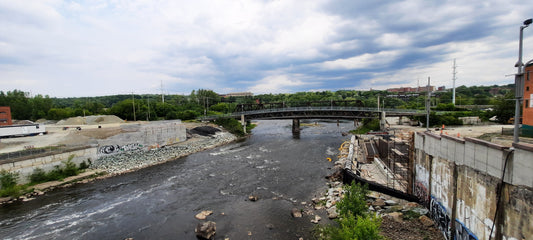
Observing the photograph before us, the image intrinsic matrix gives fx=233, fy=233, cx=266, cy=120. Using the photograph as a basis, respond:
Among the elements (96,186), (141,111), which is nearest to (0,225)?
(96,186)

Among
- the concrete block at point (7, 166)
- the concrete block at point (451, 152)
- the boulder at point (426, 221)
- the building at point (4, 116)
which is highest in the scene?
the building at point (4, 116)

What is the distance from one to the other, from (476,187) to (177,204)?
73.1 feet

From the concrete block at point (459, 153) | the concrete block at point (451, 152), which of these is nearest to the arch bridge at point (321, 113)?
the concrete block at point (451, 152)

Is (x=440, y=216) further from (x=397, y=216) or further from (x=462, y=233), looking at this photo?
(x=397, y=216)

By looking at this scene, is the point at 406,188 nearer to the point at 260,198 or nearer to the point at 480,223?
the point at 480,223

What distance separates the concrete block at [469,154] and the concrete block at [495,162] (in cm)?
107

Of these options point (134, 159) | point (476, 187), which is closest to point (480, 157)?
point (476, 187)

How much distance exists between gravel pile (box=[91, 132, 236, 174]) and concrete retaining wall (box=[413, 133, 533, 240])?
A: 36.1 metres

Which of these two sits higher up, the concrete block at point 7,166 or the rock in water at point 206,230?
the concrete block at point 7,166

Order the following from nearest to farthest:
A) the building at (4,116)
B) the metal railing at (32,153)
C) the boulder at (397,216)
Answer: the boulder at (397,216) < the metal railing at (32,153) < the building at (4,116)

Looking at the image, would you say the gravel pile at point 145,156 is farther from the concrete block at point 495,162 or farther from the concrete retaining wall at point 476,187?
the concrete block at point 495,162

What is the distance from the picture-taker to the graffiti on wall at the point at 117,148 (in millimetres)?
36850

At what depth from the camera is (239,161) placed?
124 feet

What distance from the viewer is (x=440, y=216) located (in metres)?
14.0
